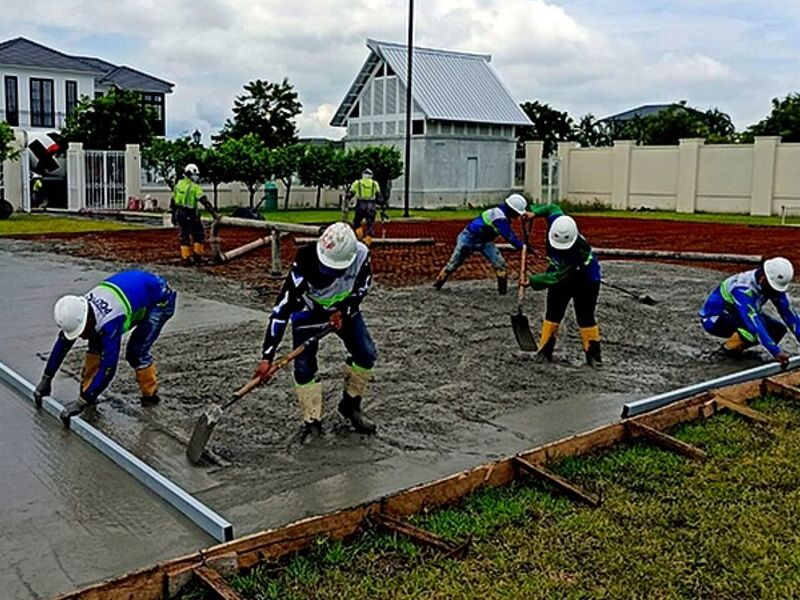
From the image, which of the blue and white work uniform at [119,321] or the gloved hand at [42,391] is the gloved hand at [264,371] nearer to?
the blue and white work uniform at [119,321]

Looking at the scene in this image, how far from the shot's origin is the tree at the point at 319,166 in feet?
105

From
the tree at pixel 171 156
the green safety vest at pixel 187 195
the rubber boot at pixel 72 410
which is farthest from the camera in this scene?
the tree at pixel 171 156

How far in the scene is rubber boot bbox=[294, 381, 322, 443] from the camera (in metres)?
5.23

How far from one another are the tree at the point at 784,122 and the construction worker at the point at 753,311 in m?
33.9

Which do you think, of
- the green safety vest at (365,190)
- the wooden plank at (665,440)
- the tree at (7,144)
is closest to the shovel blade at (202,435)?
the wooden plank at (665,440)

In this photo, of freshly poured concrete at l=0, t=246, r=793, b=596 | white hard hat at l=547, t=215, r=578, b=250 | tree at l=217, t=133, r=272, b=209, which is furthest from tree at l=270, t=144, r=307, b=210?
white hard hat at l=547, t=215, r=578, b=250

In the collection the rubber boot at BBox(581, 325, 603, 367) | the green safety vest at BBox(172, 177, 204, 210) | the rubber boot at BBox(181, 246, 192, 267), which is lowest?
the rubber boot at BBox(581, 325, 603, 367)

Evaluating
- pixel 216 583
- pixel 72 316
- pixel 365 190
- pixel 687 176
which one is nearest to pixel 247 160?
pixel 365 190

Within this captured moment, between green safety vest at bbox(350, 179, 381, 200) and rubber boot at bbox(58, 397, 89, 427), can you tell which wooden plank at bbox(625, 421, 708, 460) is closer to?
rubber boot at bbox(58, 397, 89, 427)

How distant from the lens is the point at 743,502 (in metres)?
4.36

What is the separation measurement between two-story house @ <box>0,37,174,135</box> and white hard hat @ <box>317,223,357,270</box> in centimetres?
4148

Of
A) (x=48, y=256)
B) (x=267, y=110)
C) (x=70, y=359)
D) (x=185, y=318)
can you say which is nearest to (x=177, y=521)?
(x=70, y=359)

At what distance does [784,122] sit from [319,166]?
21.8 m

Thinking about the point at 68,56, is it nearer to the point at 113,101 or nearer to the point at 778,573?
the point at 113,101
